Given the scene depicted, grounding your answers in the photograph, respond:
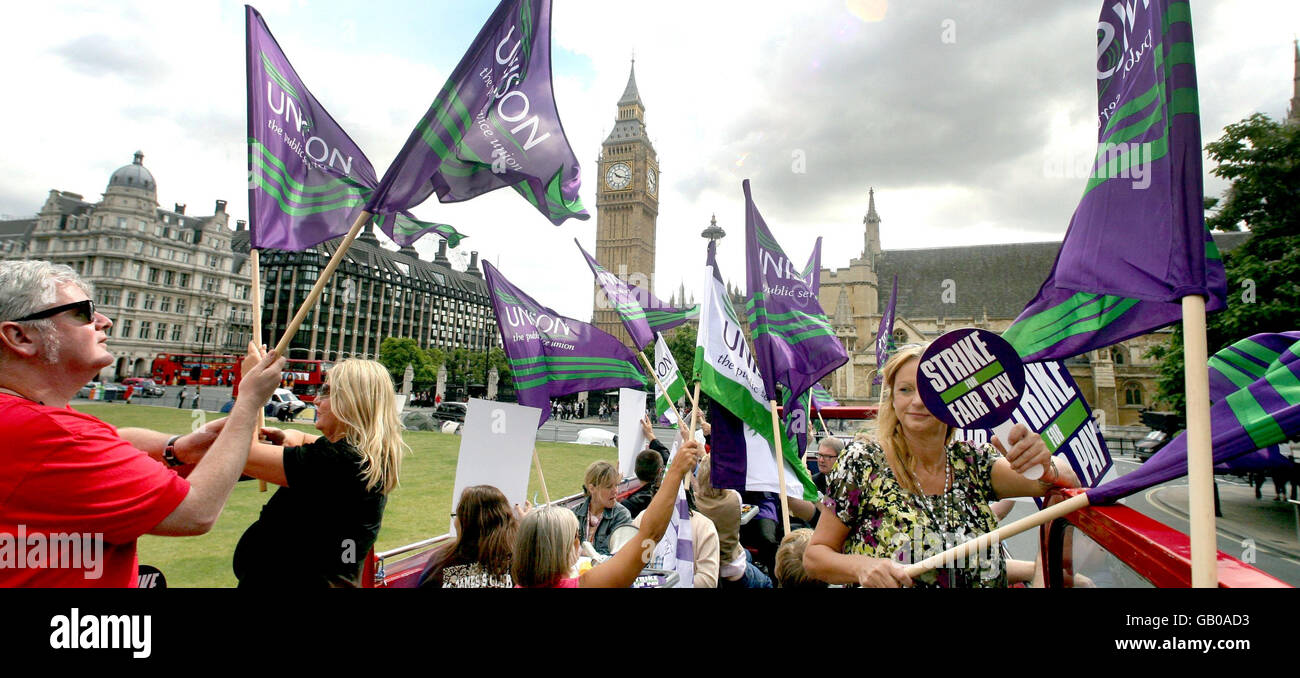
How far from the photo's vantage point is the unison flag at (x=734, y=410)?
490 centimetres

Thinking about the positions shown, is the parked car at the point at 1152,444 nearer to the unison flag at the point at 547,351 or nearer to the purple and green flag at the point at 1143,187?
the unison flag at the point at 547,351

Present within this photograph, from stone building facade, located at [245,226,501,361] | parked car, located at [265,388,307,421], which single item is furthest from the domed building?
parked car, located at [265,388,307,421]

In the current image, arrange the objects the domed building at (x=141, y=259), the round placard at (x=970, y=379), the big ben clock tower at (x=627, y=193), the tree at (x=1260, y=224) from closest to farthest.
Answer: the round placard at (x=970, y=379), the tree at (x=1260, y=224), the domed building at (x=141, y=259), the big ben clock tower at (x=627, y=193)

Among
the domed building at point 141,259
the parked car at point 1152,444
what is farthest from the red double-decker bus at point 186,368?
the parked car at point 1152,444

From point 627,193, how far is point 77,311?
9910cm

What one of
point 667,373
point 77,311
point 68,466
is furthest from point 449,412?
point 68,466

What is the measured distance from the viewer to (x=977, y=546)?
2074 millimetres

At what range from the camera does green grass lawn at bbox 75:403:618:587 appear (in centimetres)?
762

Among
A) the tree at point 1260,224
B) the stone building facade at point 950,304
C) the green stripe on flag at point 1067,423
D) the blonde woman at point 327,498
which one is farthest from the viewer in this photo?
the stone building facade at point 950,304

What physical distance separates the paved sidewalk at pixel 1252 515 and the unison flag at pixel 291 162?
56.1ft

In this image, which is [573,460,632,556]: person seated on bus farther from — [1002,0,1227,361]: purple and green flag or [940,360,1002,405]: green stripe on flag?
[1002,0,1227,361]: purple and green flag

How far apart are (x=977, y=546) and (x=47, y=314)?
10.2 feet

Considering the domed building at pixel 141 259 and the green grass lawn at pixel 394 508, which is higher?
the domed building at pixel 141 259
